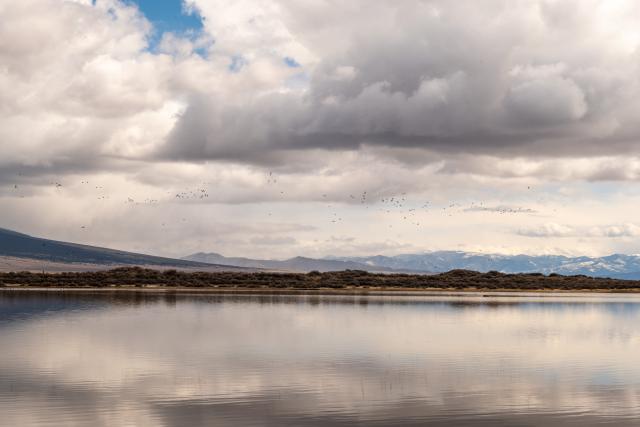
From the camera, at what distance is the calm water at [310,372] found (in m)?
25.7

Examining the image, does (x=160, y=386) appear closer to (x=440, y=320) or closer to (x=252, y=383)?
(x=252, y=383)

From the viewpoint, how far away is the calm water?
25.7m

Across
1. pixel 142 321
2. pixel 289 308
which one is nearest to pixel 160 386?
pixel 142 321

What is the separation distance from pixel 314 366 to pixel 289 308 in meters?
45.0

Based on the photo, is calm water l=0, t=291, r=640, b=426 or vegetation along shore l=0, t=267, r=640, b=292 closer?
calm water l=0, t=291, r=640, b=426

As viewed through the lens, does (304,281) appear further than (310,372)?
Yes

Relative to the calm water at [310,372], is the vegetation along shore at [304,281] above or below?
above

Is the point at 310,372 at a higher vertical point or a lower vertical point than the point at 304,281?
→ lower

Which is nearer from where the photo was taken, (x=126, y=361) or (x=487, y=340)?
(x=126, y=361)

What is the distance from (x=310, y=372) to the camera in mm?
34719

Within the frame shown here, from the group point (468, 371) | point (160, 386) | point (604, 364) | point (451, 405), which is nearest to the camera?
point (451, 405)

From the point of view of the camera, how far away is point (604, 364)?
39.6 m

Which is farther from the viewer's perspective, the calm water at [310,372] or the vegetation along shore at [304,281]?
the vegetation along shore at [304,281]

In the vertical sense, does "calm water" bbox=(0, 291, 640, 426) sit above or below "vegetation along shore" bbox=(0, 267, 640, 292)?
below
